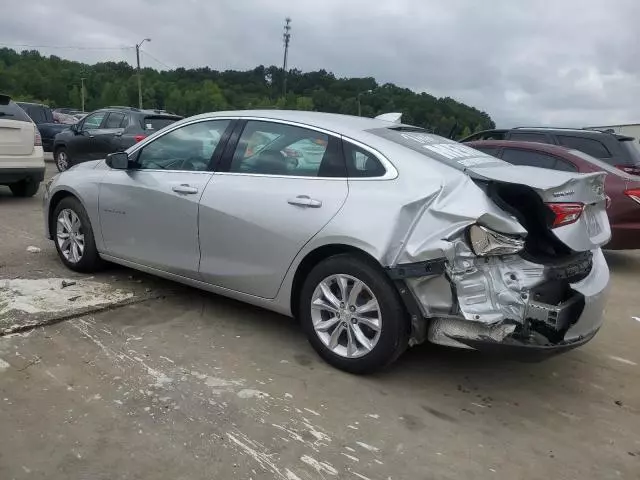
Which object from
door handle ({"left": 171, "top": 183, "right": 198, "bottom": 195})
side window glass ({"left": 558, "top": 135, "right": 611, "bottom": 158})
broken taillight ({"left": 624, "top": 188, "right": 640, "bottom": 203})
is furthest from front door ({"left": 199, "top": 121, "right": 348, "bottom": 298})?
side window glass ({"left": 558, "top": 135, "right": 611, "bottom": 158})

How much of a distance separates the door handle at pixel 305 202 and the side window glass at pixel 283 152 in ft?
0.61

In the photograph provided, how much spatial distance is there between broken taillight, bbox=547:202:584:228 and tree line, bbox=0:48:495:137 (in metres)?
22.2

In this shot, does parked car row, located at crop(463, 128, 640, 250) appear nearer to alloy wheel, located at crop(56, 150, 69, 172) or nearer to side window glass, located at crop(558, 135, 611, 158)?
side window glass, located at crop(558, 135, 611, 158)

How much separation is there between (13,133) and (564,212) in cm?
801

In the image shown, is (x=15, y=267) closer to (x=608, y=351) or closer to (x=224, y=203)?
(x=224, y=203)

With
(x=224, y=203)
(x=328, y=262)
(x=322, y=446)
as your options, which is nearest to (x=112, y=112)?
(x=224, y=203)

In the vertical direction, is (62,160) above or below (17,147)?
below

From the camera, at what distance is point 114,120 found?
12.3 meters

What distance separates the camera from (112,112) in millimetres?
12453

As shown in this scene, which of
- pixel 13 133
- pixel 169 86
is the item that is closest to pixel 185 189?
pixel 13 133

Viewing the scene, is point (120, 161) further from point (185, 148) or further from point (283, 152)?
point (283, 152)

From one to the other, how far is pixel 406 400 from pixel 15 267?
3.91 m

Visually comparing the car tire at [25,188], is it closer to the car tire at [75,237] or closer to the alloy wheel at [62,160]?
the alloy wheel at [62,160]

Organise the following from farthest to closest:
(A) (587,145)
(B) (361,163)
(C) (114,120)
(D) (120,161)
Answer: (C) (114,120), (A) (587,145), (D) (120,161), (B) (361,163)
